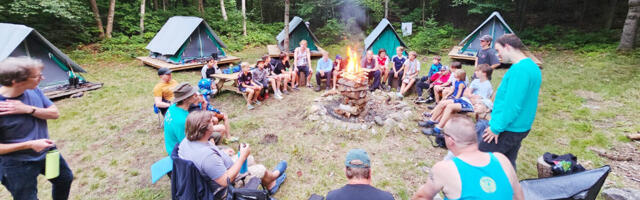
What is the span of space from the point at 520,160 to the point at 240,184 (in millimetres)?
3936

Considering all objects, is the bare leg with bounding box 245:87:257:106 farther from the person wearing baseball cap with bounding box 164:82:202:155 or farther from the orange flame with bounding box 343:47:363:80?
the person wearing baseball cap with bounding box 164:82:202:155

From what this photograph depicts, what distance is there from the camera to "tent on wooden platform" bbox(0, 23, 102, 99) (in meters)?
6.61

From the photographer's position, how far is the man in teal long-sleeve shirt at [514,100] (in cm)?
250

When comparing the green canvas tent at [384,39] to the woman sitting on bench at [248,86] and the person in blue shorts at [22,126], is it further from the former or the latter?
the person in blue shorts at [22,126]

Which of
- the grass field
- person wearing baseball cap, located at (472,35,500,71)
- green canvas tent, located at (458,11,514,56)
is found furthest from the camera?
green canvas tent, located at (458,11,514,56)

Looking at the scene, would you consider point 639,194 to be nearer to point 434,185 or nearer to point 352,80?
point 434,185

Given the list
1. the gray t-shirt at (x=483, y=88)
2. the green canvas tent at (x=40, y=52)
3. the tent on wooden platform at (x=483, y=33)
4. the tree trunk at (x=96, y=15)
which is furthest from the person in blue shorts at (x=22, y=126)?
the tree trunk at (x=96, y=15)

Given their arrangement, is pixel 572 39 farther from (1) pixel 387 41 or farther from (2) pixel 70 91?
(2) pixel 70 91

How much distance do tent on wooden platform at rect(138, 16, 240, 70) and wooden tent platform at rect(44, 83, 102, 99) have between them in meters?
2.06

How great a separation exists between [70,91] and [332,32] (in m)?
11.4

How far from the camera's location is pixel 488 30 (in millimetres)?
10273

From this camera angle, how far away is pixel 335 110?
19.0ft

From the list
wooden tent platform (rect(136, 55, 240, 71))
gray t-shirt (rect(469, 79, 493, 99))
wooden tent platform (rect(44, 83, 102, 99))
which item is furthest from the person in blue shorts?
wooden tent platform (rect(136, 55, 240, 71))

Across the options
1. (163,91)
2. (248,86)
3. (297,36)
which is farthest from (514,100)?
(297,36)
